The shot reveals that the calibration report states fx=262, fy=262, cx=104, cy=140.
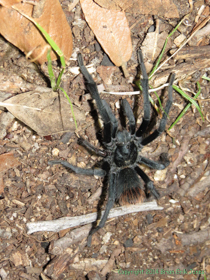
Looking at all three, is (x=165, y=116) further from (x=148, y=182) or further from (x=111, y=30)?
(x=111, y=30)

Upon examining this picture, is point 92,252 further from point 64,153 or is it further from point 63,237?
point 64,153

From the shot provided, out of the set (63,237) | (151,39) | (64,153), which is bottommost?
(63,237)

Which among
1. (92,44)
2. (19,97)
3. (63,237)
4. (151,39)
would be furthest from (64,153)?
(151,39)

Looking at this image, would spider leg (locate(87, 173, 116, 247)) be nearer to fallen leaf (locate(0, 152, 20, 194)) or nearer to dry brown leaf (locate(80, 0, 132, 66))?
fallen leaf (locate(0, 152, 20, 194))

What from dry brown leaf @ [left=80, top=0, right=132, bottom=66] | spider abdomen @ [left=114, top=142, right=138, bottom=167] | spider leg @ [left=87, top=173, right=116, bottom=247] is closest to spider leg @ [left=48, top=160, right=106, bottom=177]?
spider leg @ [left=87, top=173, right=116, bottom=247]

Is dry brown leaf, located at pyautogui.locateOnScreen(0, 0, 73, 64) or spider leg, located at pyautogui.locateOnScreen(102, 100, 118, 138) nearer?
dry brown leaf, located at pyautogui.locateOnScreen(0, 0, 73, 64)

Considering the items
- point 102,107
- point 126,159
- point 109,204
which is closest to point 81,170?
point 109,204
